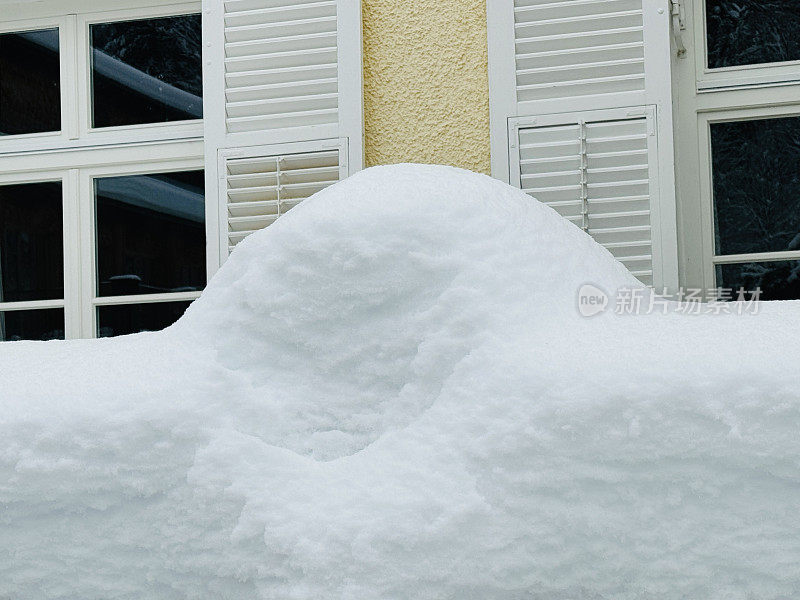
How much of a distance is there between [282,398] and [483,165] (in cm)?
154

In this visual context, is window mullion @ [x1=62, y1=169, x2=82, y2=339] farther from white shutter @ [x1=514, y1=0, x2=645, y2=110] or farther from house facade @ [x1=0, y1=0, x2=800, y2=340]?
white shutter @ [x1=514, y1=0, x2=645, y2=110]

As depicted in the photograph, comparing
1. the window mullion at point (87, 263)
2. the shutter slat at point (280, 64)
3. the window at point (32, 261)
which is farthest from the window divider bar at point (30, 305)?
the shutter slat at point (280, 64)

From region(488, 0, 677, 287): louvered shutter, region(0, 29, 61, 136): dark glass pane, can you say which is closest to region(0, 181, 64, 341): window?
region(0, 29, 61, 136): dark glass pane

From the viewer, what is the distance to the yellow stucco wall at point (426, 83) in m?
2.96

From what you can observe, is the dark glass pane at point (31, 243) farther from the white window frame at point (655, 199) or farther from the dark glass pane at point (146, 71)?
the white window frame at point (655, 199)

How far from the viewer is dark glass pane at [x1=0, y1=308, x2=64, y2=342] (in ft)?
11.4

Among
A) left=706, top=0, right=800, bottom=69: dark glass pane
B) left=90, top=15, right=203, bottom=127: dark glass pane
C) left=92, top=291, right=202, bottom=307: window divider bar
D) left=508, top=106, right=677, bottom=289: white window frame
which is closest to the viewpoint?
left=508, top=106, right=677, bottom=289: white window frame

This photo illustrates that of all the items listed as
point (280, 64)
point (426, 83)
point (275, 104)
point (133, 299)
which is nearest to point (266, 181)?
point (275, 104)

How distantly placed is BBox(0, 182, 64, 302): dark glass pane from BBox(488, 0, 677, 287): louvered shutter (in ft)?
5.24

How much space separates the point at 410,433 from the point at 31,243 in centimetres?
247

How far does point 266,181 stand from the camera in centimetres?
303

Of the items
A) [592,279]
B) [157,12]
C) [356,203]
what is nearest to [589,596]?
[592,279]

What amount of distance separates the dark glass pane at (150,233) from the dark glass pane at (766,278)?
5.54 ft

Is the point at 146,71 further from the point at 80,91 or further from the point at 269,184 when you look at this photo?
the point at 269,184
